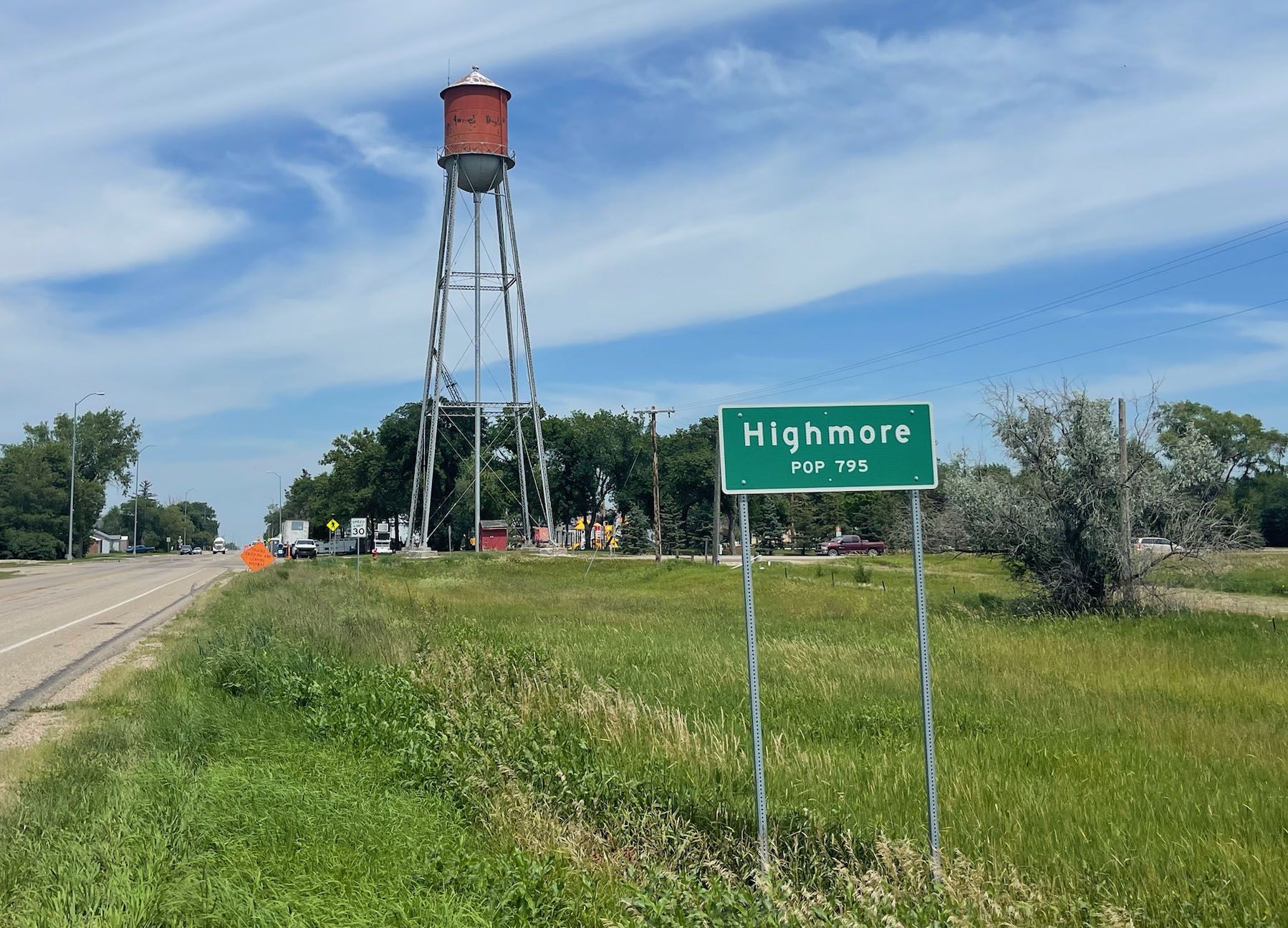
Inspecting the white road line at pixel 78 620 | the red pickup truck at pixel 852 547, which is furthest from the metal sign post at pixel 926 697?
the red pickup truck at pixel 852 547

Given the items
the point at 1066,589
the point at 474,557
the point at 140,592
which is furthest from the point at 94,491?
the point at 1066,589

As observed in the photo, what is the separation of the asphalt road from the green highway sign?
858 centimetres

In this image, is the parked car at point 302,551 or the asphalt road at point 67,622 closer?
the asphalt road at point 67,622

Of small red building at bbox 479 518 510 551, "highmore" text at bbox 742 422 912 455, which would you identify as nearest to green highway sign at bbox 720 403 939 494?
"highmore" text at bbox 742 422 912 455

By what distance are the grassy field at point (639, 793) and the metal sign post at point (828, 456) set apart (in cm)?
67

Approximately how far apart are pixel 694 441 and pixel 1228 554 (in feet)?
250

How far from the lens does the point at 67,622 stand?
74.7 feet

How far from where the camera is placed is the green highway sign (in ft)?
17.7

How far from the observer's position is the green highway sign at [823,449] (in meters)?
5.41

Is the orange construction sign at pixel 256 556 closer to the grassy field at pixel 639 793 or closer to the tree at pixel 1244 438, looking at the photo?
the grassy field at pixel 639 793

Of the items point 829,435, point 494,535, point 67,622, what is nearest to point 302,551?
point 494,535

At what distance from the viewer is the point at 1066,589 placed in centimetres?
2289

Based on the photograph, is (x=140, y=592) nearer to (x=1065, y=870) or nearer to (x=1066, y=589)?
(x=1066, y=589)

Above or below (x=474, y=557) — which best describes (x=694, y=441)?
above
